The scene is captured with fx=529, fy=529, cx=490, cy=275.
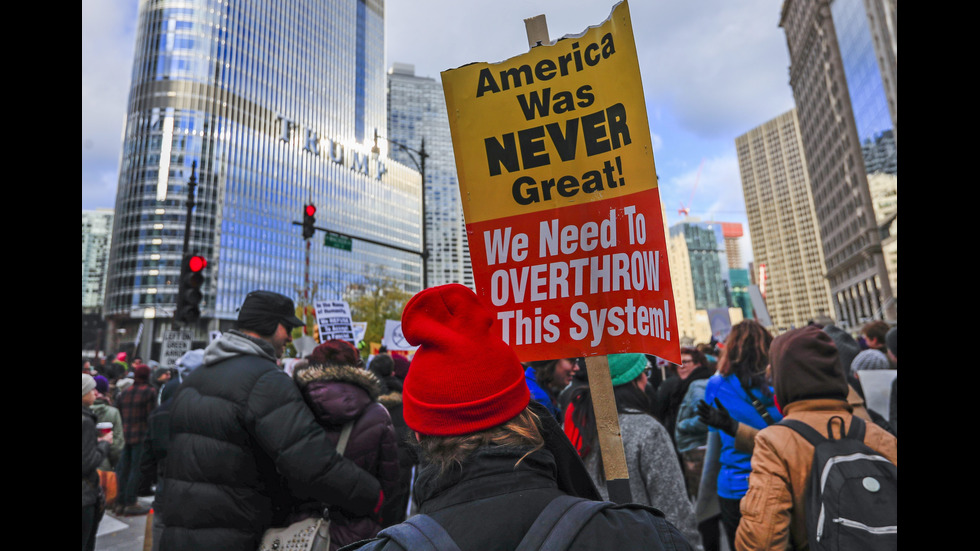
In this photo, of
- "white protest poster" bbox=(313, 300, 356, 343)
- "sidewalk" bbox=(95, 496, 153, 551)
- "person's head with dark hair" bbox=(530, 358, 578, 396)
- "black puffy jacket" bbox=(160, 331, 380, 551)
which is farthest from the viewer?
→ "white protest poster" bbox=(313, 300, 356, 343)

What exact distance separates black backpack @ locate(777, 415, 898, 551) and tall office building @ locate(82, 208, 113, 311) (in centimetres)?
11753

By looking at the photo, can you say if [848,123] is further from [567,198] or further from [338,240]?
[567,198]

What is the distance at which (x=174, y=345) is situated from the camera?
11367mm

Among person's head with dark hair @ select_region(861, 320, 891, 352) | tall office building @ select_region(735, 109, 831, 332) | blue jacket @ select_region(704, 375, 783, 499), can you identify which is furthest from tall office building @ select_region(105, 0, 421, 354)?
tall office building @ select_region(735, 109, 831, 332)

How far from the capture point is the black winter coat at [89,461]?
3.88m

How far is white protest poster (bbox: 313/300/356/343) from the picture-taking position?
31.0 ft

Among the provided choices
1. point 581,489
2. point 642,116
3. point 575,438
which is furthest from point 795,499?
point 642,116

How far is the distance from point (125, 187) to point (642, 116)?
9459 centimetres

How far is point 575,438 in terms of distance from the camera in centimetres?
337

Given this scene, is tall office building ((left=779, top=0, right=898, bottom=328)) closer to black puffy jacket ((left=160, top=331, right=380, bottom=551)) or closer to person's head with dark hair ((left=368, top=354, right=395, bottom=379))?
person's head with dark hair ((left=368, top=354, right=395, bottom=379))

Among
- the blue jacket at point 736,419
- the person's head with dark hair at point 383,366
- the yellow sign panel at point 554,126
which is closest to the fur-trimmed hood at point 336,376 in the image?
the yellow sign panel at point 554,126

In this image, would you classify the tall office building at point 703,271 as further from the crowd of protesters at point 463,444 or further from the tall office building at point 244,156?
the crowd of protesters at point 463,444

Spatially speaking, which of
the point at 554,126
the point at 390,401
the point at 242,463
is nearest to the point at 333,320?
the point at 390,401

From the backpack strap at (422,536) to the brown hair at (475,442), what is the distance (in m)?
0.16
